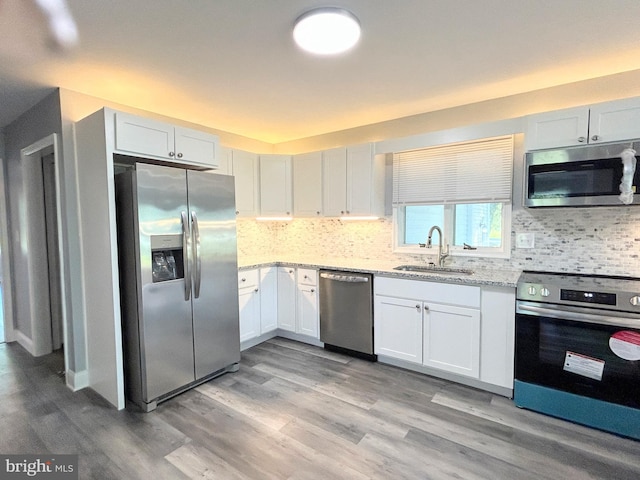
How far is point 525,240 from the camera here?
9.11ft

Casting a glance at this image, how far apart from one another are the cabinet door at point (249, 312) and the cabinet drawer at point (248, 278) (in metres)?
0.05

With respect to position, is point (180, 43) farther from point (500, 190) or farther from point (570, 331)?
point (570, 331)

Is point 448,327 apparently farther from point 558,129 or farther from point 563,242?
point 558,129

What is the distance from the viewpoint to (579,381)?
2.11 metres

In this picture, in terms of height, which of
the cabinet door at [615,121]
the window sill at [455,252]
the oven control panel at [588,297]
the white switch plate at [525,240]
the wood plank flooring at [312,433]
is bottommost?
the wood plank flooring at [312,433]

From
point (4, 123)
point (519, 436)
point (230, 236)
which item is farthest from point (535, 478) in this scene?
point (4, 123)

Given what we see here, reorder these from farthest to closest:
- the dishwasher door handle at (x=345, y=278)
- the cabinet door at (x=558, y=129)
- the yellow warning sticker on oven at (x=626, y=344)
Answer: the dishwasher door handle at (x=345, y=278) < the cabinet door at (x=558, y=129) < the yellow warning sticker on oven at (x=626, y=344)

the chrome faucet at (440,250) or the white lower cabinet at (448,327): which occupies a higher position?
the chrome faucet at (440,250)

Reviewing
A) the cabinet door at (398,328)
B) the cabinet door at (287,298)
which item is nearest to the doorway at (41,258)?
the cabinet door at (287,298)

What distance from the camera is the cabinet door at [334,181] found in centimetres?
351

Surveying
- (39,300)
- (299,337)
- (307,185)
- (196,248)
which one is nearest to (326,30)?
(196,248)

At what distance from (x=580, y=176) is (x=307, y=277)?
2489 mm

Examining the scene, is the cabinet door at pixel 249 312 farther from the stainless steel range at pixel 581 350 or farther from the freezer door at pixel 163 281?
the stainless steel range at pixel 581 350

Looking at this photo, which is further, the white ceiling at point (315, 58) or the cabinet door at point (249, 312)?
the cabinet door at point (249, 312)
